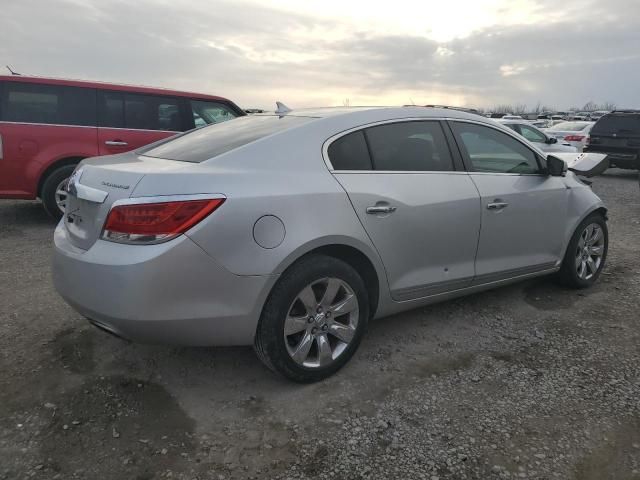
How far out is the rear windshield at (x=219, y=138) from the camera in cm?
302

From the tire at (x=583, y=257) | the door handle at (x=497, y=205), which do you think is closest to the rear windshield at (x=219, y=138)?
the door handle at (x=497, y=205)

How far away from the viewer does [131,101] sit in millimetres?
7164

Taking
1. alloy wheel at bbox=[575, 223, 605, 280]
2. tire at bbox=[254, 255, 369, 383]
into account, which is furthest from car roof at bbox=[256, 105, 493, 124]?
alloy wheel at bbox=[575, 223, 605, 280]

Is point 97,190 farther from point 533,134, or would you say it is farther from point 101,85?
point 533,134

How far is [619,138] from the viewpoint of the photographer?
12906 millimetres

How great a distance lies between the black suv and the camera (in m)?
12.6

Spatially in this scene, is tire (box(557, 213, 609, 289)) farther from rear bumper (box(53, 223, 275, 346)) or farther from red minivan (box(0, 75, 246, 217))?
red minivan (box(0, 75, 246, 217))

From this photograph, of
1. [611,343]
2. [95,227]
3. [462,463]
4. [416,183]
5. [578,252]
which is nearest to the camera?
[462,463]

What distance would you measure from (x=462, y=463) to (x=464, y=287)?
Answer: 1.56 m

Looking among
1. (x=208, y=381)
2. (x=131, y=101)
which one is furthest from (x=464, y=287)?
(x=131, y=101)

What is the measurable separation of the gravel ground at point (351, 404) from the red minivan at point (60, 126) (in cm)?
285

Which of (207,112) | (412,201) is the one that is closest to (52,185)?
(207,112)

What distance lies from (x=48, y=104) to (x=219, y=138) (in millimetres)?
4456

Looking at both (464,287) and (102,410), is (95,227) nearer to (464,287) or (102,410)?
(102,410)
